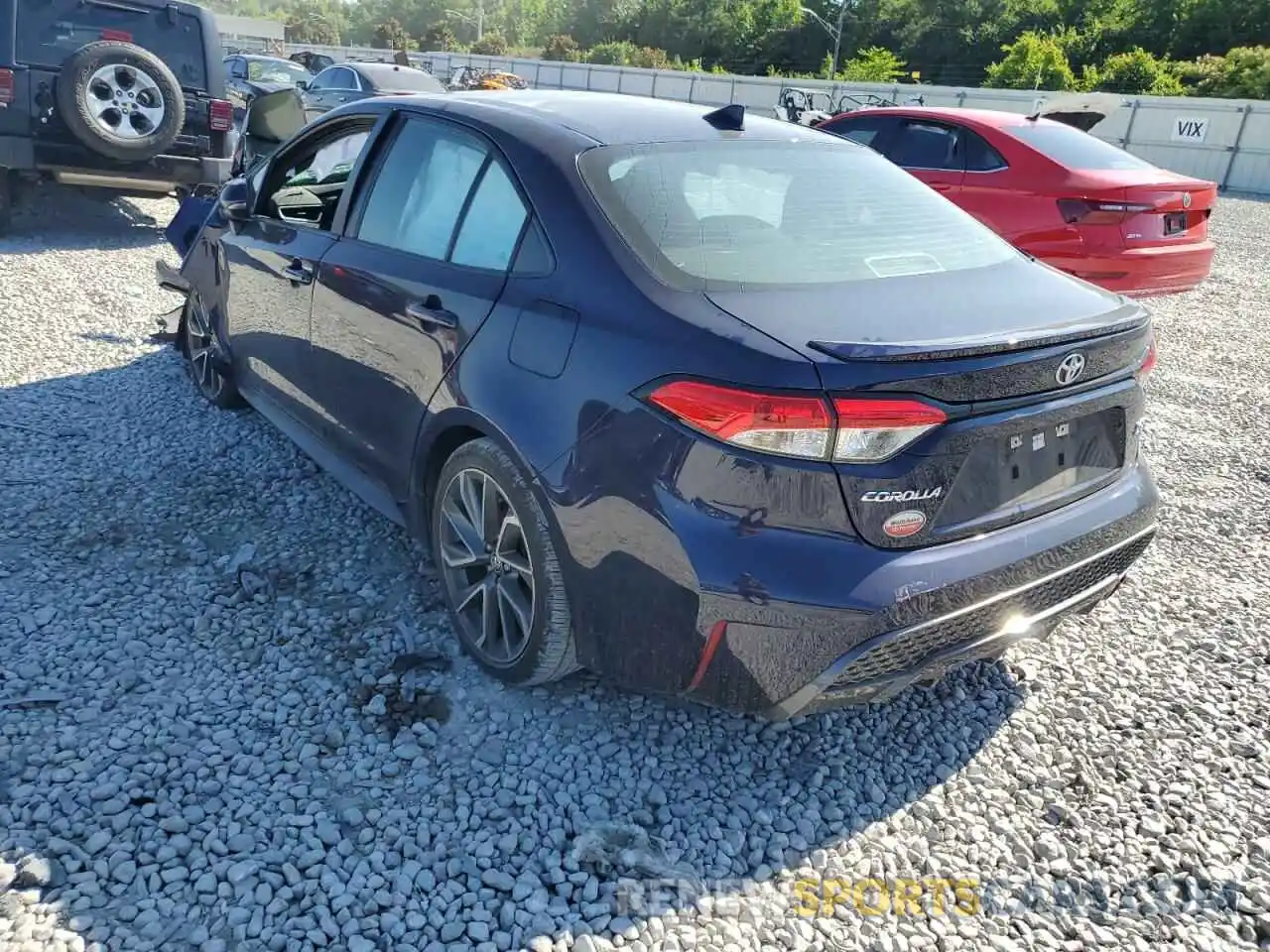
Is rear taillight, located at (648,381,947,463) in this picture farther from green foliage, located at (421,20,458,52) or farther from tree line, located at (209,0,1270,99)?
green foliage, located at (421,20,458,52)

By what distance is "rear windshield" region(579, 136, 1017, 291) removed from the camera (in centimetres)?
257

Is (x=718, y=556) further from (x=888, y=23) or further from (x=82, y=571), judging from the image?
(x=888, y=23)

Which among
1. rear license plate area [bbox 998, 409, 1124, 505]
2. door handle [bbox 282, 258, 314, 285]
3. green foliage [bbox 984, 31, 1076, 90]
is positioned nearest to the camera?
rear license plate area [bbox 998, 409, 1124, 505]

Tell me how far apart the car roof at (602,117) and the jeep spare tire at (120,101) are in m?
5.13

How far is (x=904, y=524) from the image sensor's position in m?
2.22

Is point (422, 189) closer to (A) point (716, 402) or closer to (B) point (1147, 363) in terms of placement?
(A) point (716, 402)

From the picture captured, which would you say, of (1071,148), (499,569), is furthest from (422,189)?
(1071,148)

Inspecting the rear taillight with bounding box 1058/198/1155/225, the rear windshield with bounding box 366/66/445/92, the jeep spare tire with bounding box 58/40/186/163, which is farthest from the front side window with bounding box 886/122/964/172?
the rear windshield with bounding box 366/66/445/92

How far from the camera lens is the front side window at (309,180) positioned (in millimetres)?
4059

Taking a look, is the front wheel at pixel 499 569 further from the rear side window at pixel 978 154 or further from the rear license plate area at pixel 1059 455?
the rear side window at pixel 978 154

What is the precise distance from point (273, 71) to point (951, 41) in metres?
51.3

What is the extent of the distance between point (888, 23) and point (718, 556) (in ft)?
224

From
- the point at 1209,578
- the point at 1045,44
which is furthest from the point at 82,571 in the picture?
the point at 1045,44

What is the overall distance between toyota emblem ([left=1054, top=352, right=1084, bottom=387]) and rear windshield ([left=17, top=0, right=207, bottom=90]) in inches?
319
